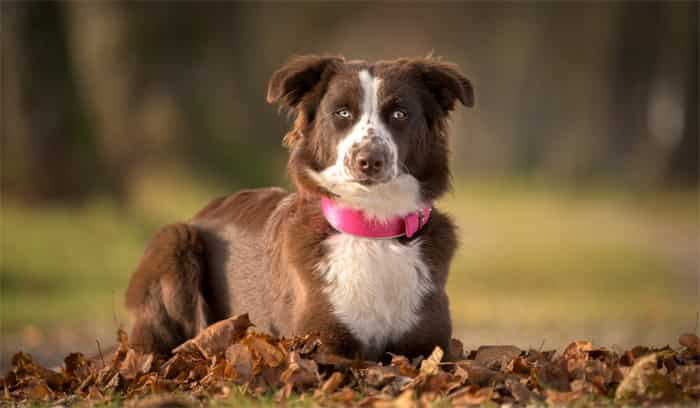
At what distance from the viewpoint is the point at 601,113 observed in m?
27.9

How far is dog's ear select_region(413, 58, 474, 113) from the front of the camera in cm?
582

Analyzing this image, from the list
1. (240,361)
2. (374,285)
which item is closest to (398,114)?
(374,285)

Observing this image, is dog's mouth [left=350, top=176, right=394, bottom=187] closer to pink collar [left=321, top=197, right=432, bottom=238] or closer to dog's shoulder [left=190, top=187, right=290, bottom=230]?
pink collar [left=321, top=197, right=432, bottom=238]

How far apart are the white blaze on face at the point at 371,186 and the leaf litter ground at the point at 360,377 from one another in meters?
0.84

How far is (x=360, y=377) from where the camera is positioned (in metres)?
5.17

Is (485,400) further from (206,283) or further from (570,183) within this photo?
(570,183)

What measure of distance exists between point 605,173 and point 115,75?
13.5 meters

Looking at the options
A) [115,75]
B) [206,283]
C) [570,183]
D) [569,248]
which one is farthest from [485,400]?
[570,183]

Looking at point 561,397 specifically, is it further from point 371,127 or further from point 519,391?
point 371,127

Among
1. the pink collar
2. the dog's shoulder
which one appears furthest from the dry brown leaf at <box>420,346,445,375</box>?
the dog's shoulder

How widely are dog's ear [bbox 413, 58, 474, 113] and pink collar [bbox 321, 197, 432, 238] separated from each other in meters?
0.74

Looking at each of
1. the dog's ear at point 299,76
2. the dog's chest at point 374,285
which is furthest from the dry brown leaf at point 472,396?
the dog's ear at point 299,76

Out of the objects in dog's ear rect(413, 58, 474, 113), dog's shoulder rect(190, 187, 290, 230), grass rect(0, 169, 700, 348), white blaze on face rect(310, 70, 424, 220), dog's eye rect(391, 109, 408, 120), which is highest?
dog's ear rect(413, 58, 474, 113)

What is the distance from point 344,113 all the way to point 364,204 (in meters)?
0.54
